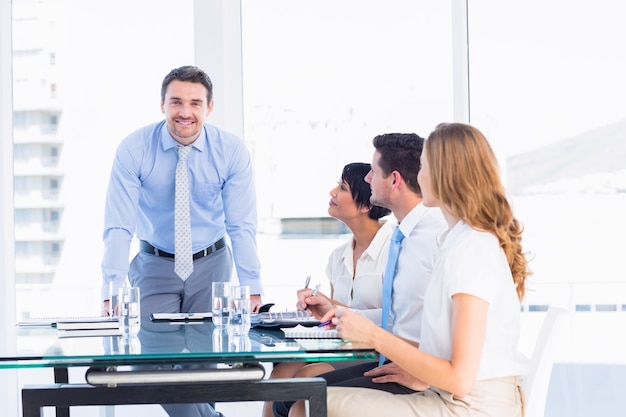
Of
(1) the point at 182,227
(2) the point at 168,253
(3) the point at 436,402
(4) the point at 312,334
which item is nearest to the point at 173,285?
(2) the point at 168,253

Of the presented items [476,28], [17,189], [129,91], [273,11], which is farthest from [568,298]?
[17,189]

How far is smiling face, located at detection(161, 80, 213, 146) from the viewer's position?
3.46m

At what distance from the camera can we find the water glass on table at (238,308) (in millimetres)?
2443

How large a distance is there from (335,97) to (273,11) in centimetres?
55

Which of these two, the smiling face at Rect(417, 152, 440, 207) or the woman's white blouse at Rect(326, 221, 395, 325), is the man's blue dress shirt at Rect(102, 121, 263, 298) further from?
the smiling face at Rect(417, 152, 440, 207)

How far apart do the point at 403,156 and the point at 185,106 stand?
1.10 m

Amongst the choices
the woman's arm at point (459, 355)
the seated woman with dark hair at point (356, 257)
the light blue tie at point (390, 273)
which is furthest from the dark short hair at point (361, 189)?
the woman's arm at point (459, 355)

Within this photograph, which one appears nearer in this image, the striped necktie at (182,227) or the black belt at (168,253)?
the striped necktie at (182,227)

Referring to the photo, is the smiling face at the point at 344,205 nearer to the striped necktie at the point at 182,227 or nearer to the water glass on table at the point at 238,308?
the water glass on table at the point at 238,308

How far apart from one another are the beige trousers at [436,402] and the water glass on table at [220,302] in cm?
50

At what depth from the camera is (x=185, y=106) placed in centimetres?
346

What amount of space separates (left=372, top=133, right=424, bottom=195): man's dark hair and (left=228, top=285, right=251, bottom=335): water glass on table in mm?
639

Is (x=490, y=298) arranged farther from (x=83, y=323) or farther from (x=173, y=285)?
(x=173, y=285)

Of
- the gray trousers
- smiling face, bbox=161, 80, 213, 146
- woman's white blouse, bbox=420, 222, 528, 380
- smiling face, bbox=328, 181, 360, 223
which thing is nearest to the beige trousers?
woman's white blouse, bbox=420, 222, 528, 380
